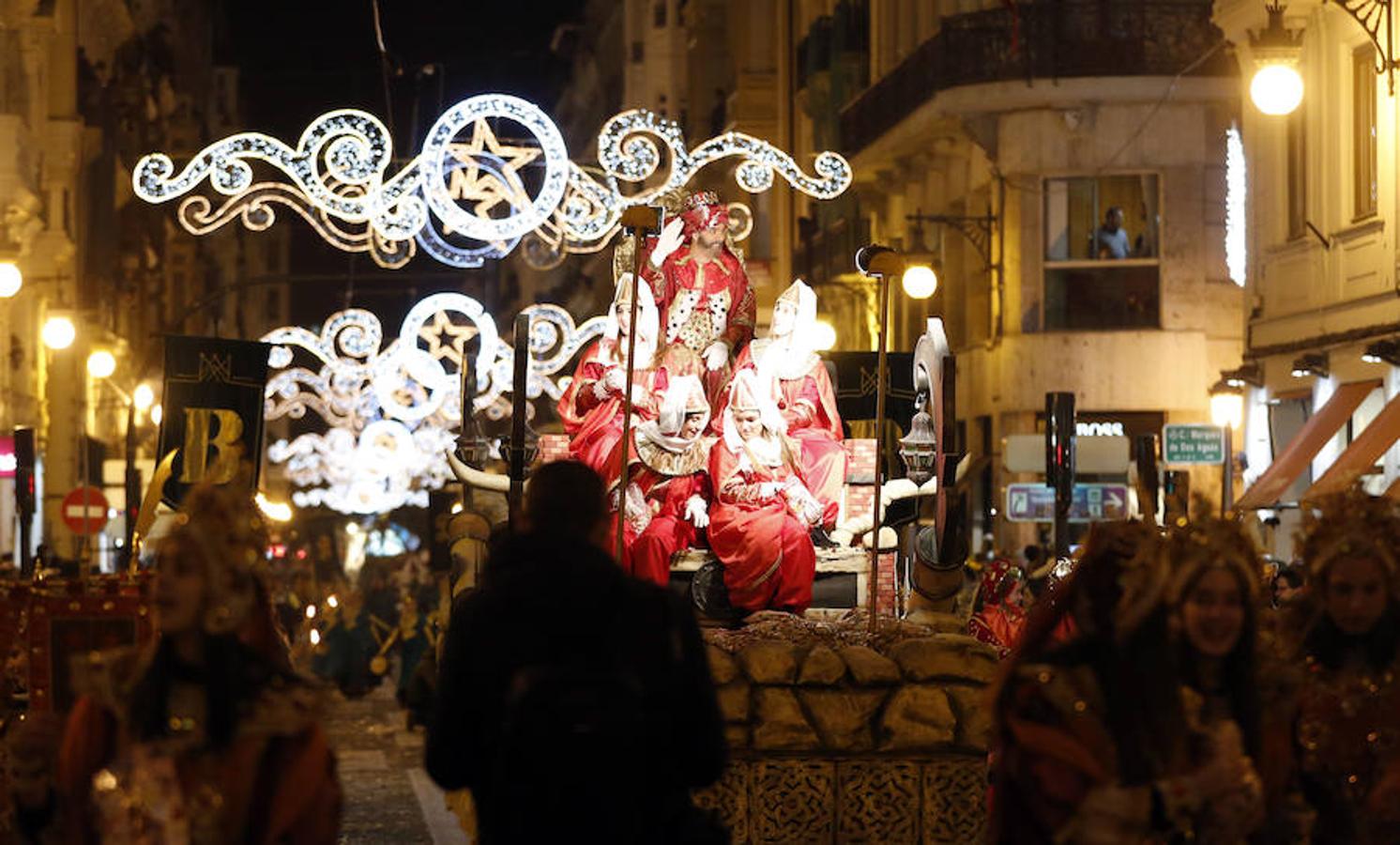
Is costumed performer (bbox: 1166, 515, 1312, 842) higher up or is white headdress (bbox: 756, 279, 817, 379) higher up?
white headdress (bbox: 756, 279, 817, 379)

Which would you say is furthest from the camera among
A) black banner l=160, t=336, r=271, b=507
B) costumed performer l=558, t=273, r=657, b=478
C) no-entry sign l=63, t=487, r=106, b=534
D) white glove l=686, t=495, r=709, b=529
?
no-entry sign l=63, t=487, r=106, b=534

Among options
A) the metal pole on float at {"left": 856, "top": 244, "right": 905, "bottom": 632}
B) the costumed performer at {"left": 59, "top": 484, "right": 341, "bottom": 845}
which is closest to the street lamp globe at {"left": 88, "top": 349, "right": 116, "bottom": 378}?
the metal pole on float at {"left": 856, "top": 244, "right": 905, "bottom": 632}

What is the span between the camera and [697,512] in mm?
17172

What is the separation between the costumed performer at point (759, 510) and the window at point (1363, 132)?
32.6 ft

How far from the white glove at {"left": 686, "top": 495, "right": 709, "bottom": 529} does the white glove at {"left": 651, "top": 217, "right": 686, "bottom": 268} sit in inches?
62.0

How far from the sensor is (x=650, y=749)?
23.0 ft

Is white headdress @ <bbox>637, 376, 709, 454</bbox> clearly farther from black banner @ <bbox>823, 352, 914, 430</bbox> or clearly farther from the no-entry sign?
the no-entry sign

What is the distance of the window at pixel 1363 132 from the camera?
1005 inches

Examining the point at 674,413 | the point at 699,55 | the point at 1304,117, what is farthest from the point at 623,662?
the point at 699,55

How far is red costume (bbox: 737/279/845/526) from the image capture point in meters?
17.6

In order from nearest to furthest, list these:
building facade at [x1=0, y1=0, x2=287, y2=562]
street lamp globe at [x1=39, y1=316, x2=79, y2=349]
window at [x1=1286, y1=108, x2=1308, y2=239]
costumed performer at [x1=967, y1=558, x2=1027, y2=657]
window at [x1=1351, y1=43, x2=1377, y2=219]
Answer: costumed performer at [x1=967, y1=558, x2=1027, y2=657] → window at [x1=1351, y1=43, x2=1377, y2=219] → window at [x1=1286, y1=108, x2=1308, y2=239] → street lamp globe at [x1=39, y1=316, x2=79, y2=349] → building facade at [x1=0, y1=0, x2=287, y2=562]

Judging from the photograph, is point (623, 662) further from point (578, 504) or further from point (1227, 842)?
point (1227, 842)

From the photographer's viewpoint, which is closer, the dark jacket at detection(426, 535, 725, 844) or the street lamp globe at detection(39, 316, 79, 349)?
the dark jacket at detection(426, 535, 725, 844)

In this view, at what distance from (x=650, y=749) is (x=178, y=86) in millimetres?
73273
